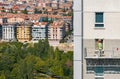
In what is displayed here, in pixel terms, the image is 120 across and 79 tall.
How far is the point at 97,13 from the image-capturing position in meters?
7.87

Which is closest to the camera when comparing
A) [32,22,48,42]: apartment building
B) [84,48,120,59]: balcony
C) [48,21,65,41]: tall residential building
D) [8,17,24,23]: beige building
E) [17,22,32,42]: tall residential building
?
[84,48,120,59]: balcony

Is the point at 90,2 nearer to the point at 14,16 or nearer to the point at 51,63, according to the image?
the point at 51,63

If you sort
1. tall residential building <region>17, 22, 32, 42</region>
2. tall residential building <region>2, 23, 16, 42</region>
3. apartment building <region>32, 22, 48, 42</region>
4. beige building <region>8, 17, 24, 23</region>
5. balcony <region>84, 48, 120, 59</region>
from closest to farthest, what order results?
balcony <region>84, 48, 120, 59</region>
tall residential building <region>17, 22, 32, 42</region>
apartment building <region>32, 22, 48, 42</region>
tall residential building <region>2, 23, 16, 42</region>
beige building <region>8, 17, 24, 23</region>

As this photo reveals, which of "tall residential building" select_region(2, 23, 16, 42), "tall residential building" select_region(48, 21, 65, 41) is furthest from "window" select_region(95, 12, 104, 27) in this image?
"tall residential building" select_region(2, 23, 16, 42)

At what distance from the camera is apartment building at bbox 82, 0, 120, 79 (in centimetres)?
783

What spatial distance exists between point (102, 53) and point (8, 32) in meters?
102

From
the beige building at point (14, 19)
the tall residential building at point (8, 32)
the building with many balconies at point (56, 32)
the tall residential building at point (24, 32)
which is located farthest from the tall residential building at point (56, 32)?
the beige building at point (14, 19)

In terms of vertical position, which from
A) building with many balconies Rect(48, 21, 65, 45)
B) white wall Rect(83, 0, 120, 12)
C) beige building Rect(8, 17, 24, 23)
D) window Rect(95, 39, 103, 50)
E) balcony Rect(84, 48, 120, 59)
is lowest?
building with many balconies Rect(48, 21, 65, 45)

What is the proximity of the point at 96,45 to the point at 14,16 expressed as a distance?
121 metres

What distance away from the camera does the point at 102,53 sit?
785cm

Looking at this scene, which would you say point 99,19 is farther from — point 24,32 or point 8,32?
point 8,32

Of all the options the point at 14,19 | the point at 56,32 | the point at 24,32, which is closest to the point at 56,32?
the point at 56,32

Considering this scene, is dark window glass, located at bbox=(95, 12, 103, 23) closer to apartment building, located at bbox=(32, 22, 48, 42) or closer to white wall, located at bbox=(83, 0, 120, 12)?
white wall, located at bbox=(83, 0, 120, 12)

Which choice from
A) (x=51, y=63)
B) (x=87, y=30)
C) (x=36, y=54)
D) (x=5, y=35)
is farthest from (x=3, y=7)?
(x=87, y=30)
